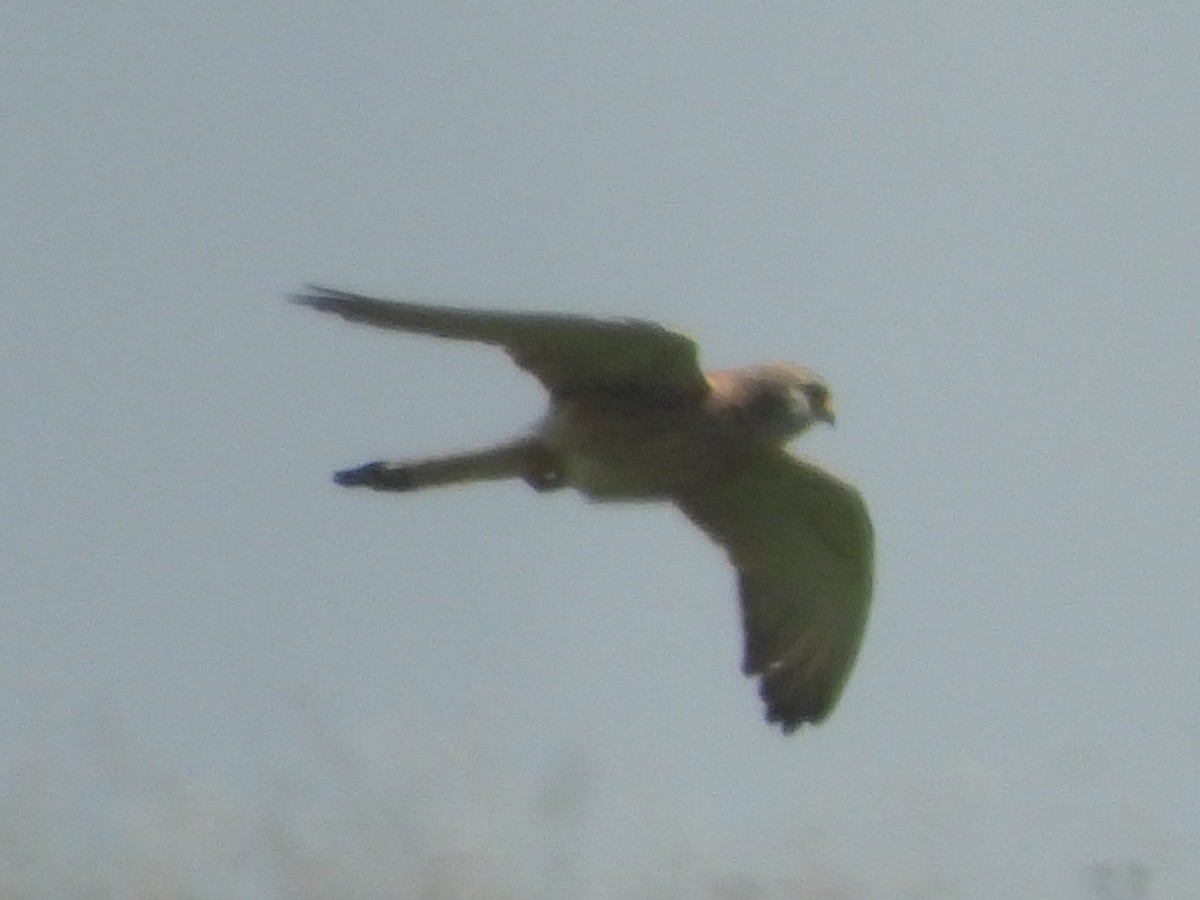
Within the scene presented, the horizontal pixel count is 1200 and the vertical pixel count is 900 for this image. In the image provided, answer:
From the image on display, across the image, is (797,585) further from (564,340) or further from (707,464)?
(564,340)

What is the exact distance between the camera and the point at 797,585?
15.2m

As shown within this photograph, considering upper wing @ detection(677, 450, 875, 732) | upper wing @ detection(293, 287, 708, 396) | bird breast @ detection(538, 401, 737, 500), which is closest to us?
upper wing @ detection(293, 287, 708, 396)

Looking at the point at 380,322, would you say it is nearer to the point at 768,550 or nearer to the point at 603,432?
the point at 603,432

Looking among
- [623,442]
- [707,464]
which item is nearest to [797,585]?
[707,464]

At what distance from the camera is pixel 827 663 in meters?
15.2

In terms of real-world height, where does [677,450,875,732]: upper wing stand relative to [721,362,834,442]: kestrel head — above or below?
below

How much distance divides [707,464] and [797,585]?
1218 mm

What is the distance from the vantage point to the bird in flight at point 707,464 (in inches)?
527

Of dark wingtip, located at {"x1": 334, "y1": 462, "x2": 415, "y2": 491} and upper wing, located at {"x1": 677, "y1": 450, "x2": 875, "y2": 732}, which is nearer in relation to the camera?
dark wingtip, located at {"x1": 334, "y1": 462, "x2": 415, "y2": 491}

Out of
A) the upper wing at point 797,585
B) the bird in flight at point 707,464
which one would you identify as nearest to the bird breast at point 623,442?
the bird in flight at point 707,464

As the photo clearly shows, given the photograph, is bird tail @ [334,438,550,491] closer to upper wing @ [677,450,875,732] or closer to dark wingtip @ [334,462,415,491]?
dark wingtip @ [334,462,415,491]

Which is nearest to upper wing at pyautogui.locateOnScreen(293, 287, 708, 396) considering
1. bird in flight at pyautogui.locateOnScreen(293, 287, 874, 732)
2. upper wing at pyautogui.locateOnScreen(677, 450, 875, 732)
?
bird in flight at pyautogui.locateOnScreen(293, 287, 874, 732)

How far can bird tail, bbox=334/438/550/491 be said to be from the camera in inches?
535

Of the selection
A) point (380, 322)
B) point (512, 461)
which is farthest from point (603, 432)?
point (380, 322)
